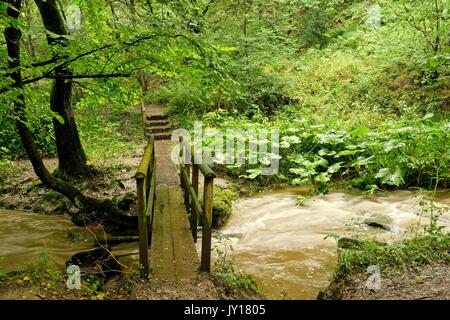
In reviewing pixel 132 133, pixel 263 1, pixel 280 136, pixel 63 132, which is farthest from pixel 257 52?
pixel 63 132

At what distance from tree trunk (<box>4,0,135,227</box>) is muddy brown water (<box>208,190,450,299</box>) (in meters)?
2.26

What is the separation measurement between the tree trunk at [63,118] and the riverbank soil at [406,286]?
7534 millimetres

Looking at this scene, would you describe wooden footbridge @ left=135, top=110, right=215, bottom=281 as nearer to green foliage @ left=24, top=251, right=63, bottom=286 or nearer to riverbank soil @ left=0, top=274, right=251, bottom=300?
riverbank soil @ left=0, top=274, right=251, bottom=300

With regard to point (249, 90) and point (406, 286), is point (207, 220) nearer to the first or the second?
point (406, 286)

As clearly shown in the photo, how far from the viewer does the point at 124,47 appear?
6.21 m

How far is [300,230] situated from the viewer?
744 centimetres

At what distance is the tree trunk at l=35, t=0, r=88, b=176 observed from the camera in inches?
346

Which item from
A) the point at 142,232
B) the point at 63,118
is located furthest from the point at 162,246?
the point at 63,118

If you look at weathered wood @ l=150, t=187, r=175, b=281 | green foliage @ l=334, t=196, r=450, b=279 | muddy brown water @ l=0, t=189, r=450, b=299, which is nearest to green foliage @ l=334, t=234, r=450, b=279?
green foliage @ l=334, t=196, r=450, b=279

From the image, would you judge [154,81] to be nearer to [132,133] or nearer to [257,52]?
[132,133]

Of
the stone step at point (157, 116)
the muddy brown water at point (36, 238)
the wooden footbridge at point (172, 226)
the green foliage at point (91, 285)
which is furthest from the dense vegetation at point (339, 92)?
the muddy brown water at point (36, 238)

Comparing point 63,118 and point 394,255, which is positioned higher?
point 63,118

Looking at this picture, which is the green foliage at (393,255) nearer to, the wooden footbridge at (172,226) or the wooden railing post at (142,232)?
the wooden footbridge at (172,226)

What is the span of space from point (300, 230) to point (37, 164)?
504 cm
